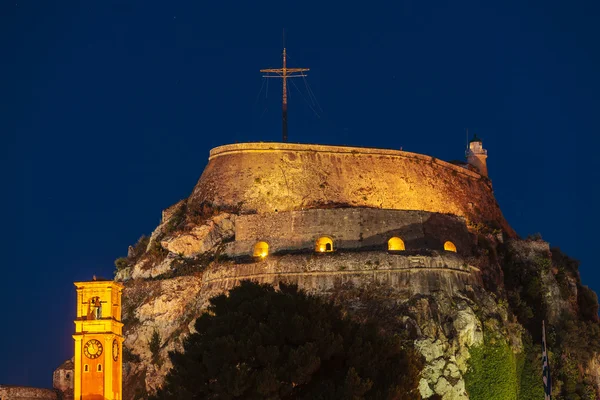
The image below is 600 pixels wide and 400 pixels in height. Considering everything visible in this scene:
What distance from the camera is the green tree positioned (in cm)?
6322

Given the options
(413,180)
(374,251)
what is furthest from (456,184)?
(374,251)

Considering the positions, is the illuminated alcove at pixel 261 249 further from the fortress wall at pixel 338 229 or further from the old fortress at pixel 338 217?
the fortress wall at pixel 338 229

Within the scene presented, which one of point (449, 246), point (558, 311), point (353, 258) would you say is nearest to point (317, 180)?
point (449, 246)

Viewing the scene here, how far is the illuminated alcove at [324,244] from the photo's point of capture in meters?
85.1

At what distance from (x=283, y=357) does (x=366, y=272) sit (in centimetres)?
1879

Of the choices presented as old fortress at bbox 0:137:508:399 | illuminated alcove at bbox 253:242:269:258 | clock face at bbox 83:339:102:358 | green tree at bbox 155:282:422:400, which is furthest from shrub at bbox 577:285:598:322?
clock face at bbox 83:339:102:358

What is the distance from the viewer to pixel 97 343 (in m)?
73.2

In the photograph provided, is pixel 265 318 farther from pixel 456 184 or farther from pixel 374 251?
pixel 456 184

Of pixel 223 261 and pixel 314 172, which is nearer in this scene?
pixel 223 261

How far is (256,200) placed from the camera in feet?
299

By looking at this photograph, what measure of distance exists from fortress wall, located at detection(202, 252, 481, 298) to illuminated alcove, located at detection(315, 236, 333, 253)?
1829 millimetres

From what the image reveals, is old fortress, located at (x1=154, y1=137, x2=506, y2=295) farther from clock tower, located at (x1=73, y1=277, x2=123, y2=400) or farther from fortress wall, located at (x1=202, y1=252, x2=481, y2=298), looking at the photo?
clock tower, located at (x1=73, y1=277, x2=123, y2=400)

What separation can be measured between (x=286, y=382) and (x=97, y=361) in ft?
42.8

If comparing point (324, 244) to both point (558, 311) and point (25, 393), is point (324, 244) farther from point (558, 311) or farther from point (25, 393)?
A: point (25, 393)
